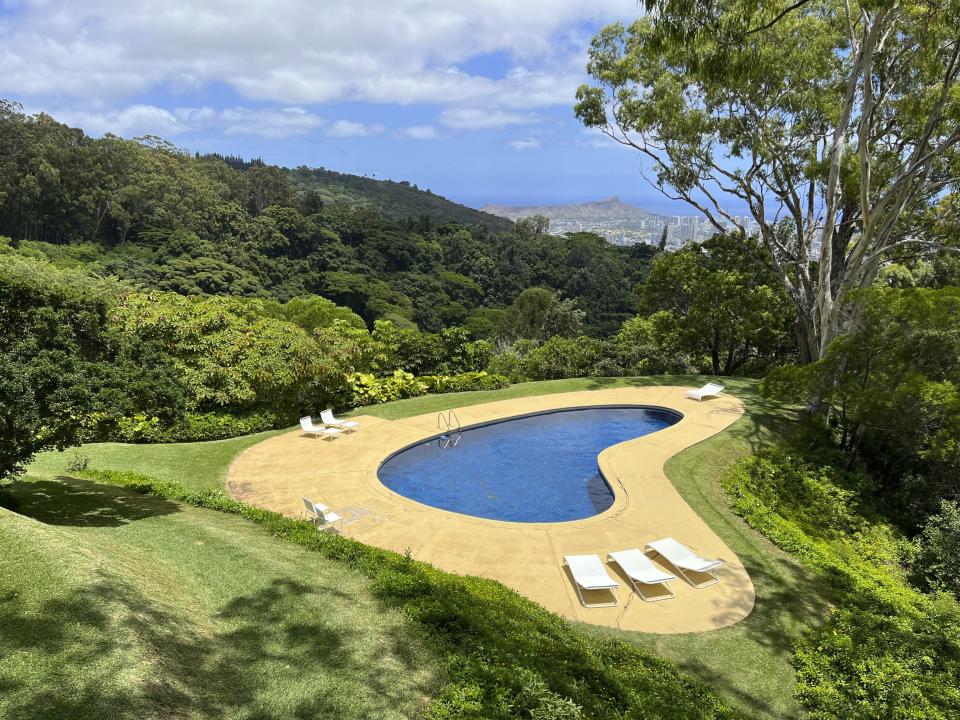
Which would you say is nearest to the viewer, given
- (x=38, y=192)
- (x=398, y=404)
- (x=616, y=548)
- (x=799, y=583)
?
(x=799, y=583)

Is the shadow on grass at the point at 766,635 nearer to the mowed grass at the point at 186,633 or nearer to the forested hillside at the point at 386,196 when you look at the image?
the mowed grass at the point at 186,633

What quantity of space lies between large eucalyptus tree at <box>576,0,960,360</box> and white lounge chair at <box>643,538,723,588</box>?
8380mm

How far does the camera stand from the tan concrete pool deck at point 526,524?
6902 mm

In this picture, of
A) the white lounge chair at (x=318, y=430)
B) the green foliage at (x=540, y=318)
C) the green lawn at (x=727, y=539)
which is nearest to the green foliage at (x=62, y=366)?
the green lawn at (x=727, y=539)

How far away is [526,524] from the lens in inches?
355

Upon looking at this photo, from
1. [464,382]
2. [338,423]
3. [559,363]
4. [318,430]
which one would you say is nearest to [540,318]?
[559,363]

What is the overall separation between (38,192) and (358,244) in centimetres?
3500

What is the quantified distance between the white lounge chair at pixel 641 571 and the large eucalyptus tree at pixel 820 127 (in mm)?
8901

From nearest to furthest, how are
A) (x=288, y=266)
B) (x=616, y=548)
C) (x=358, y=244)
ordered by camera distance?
(x=616, y=548) → (x=288, y=266) → (x=358, y=244)

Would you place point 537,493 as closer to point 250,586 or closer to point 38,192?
point 250,586

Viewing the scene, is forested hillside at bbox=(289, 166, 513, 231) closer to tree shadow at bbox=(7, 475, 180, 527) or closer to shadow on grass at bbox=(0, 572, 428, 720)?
tree shadow at bbox=(7, 475, 180, 527)

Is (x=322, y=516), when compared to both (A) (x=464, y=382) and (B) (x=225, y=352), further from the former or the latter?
(A) (x=464, y=382)

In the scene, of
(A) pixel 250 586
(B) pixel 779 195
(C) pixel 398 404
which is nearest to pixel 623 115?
(B) pixel 779 195

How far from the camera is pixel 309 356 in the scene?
1409 cm
